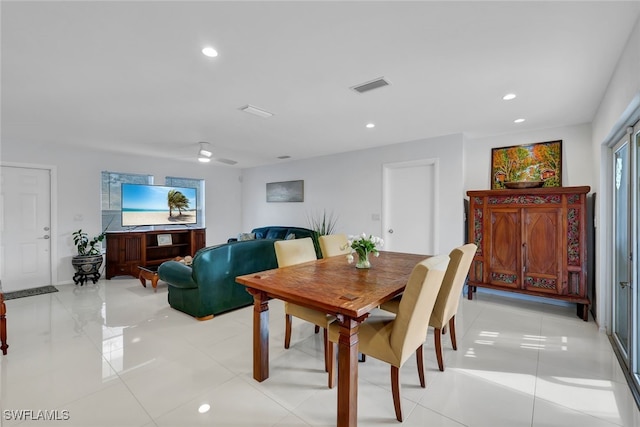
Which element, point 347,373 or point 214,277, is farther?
point 214,277

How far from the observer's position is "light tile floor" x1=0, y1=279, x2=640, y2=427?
1.79 metres

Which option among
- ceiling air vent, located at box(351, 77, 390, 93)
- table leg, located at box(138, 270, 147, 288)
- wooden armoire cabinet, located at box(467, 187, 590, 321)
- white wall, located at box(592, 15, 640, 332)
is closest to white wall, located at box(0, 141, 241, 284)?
table leg, located at box(138, 270, 147, 288)

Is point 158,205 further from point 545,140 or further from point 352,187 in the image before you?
point 545,140

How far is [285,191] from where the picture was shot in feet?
21.7

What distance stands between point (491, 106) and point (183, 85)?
122 inches

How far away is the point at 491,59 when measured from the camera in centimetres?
212

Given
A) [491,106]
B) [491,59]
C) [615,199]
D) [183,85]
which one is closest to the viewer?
[491,59]

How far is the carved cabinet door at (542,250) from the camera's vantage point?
3420 millimetres

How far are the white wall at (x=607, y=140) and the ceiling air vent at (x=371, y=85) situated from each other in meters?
1.60

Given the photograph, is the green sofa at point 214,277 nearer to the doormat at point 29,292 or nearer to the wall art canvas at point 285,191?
the doormat at point 29,292

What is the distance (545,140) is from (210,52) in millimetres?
4271

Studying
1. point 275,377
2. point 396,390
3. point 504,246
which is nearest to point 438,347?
point 396,390

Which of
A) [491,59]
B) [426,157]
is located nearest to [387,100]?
[491,59]

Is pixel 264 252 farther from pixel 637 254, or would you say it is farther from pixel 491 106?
pixel 637 254
